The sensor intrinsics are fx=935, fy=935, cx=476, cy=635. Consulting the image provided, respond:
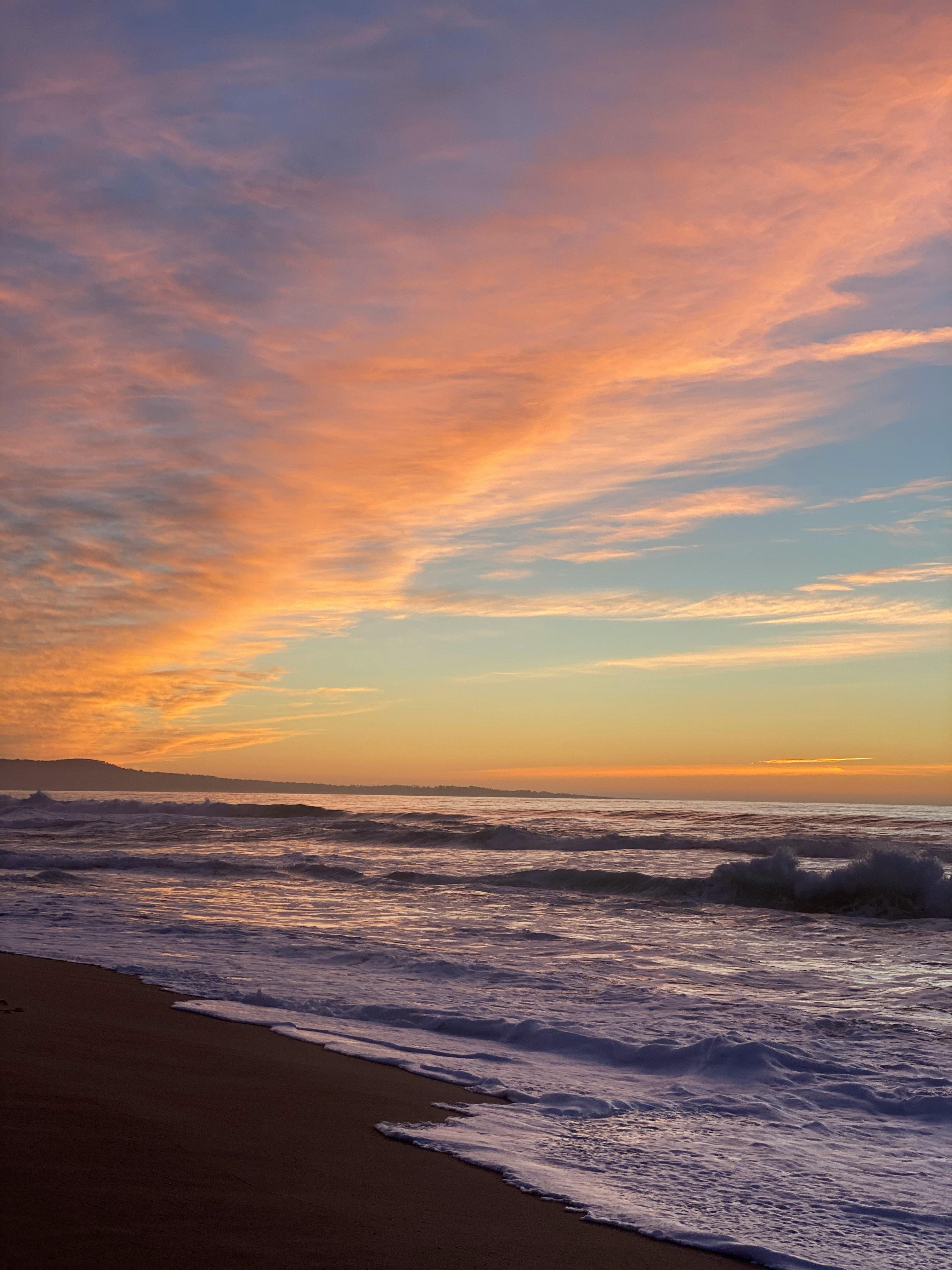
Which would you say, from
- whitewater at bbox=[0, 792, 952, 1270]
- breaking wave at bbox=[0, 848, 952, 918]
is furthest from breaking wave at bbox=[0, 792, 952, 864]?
whitewater at bbox=[0, 792, 952, 1270]

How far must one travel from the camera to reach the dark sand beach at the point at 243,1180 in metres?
2.88

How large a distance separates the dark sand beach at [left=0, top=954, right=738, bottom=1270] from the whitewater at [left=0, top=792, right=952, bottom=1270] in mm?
285

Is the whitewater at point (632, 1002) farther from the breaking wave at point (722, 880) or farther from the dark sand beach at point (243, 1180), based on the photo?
the dark sand beach at point (243, 1180)

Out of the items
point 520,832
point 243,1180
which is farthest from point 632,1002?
point 520,832

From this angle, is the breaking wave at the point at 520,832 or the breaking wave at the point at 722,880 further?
the breaking wave at the point at 520,832

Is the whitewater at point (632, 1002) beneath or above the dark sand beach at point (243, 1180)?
beneath

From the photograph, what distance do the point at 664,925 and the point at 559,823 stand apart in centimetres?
2460

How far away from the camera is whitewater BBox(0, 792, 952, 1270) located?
405 cm

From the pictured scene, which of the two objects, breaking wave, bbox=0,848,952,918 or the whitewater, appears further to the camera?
breaking wave, bbox=0,848,952,918

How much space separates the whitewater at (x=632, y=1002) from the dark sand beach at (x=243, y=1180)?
0.29m

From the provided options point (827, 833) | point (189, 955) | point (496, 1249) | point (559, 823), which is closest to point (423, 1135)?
point (496, 1249)

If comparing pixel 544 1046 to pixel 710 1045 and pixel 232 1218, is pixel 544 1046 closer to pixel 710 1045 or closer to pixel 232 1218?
pixel 710 1045

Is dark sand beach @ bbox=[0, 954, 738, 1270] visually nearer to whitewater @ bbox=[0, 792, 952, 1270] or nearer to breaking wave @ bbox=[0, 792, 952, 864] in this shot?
whitewater @ bbox=[0, 792, 952, 1270]

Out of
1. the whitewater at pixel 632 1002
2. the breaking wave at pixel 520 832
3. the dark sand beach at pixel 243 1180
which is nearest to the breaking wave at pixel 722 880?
the whitewater at pixel 632 1002
